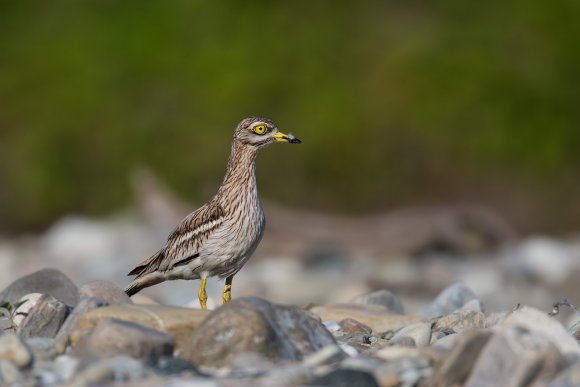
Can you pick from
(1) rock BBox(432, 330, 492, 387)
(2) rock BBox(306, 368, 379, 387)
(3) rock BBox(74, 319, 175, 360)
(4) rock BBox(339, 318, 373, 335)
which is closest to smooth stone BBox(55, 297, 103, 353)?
(3) rock BBox(74, 319, 175, 360)

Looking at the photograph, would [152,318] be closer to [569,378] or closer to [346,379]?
[346,379]

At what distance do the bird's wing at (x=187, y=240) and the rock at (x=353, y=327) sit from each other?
96 cm

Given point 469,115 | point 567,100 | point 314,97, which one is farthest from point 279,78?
point 567,100

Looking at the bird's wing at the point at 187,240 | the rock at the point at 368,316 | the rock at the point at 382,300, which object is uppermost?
the bird's wing at the point at 187,240

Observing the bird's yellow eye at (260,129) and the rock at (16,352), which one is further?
the bird's yellow eye at (260,129)

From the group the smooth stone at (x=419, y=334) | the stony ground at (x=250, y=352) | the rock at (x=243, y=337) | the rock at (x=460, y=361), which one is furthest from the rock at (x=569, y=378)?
the smooth stone at (x=419, y=334)

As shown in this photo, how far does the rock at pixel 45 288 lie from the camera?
7320 mm

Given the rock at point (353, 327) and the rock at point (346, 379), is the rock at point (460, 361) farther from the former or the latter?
the rock at point (353, 327)

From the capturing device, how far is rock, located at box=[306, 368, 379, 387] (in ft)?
16.9

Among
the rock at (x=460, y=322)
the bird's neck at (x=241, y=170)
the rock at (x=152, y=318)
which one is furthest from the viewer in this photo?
the bird's neck at (x=241, y=170)

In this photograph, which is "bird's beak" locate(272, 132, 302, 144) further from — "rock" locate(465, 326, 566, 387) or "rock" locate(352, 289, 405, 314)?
"rock" locate(465, 326, 566, 387)

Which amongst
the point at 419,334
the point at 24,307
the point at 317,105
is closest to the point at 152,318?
the point at 24,307

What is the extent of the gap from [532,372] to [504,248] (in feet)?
34.2

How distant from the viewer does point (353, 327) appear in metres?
7.28
